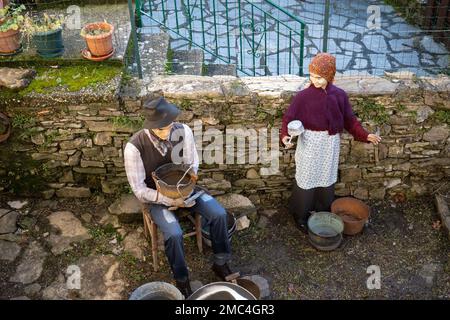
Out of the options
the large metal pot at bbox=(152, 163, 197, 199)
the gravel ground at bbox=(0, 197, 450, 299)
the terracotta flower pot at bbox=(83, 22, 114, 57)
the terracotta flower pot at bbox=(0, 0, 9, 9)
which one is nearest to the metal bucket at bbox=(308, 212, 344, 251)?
the gravel ground at bbox=(0, 197, 450, 299)

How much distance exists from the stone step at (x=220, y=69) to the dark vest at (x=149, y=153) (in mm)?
1807

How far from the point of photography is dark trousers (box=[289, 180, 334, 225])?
570cm

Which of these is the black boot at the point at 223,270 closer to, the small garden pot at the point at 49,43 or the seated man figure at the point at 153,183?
the seated man figure at the point at 153,183

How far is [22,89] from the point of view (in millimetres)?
5566

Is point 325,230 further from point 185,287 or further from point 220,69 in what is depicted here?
point 220,69

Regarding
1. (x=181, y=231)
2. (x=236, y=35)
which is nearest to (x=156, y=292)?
(x=181, y=231)

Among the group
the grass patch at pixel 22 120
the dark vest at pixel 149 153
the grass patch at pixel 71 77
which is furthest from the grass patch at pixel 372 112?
the grass patch at pixel 22 120

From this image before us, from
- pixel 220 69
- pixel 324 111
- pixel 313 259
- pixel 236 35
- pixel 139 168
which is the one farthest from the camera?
pixel 236 35

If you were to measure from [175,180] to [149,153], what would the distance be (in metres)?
0.36

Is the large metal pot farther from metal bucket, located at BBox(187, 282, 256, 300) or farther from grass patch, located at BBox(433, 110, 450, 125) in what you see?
grass patch, located at BBox(433, 110, 450, 125)

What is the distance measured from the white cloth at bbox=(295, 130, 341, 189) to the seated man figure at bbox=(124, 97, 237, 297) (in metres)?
1.05

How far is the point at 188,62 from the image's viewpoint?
6516mm

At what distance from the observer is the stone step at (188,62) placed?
20.9 ft
